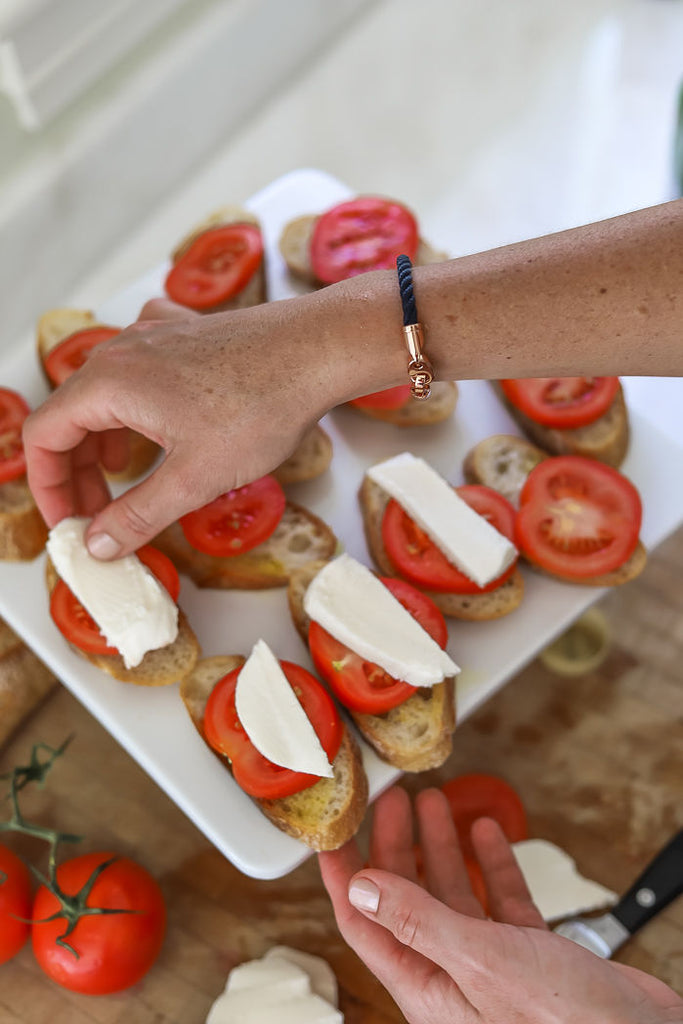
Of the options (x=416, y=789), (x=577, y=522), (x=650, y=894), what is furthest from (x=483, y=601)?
(x=650, y=894)

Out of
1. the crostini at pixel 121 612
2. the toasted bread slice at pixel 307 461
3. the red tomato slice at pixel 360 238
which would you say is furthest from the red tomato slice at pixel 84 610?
the red tomato slice at pixel 360 238

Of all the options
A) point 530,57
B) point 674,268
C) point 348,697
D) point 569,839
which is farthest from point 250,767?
point 530,57

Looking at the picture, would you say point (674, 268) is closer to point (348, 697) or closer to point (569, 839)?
point (348, 697)

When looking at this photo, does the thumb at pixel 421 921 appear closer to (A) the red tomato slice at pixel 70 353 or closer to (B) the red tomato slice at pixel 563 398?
(B) the red tomato slice at pixel 563 398

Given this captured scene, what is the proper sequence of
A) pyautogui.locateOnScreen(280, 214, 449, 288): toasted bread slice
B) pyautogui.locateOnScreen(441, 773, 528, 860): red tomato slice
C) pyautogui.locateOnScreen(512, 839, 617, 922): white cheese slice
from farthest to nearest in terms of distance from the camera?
pyautogui.locateOnScreen(280, 214, 449, 288): toasted bread slice
pyautogui.locateOnScreen(441, 773, 528, 860): red tomato slice
pyautogui.locateOnScreen(512, 839, 617, 922): white cheese slice

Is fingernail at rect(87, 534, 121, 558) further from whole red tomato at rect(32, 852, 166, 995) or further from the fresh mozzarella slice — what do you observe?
the fresh mozzarella slice

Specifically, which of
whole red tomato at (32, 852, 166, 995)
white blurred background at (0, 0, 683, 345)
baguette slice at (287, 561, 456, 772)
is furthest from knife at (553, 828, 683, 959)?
white blurred background at (0, 0, 683, 345)
